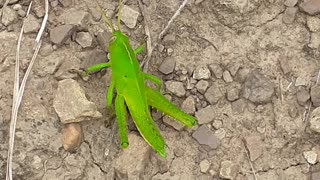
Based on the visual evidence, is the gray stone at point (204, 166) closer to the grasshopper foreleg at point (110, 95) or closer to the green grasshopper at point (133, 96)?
the green grasshopper at point (133, 96)

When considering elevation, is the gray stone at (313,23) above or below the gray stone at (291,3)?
below

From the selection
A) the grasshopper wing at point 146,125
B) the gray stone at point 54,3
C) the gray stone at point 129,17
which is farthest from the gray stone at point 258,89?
the gray stone at point 54,3

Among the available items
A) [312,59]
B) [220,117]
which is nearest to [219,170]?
[220,117]

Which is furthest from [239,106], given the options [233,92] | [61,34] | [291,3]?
[61,34]

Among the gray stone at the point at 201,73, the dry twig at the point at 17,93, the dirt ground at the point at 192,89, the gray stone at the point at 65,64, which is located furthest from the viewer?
the gray stone at the point at 201,73

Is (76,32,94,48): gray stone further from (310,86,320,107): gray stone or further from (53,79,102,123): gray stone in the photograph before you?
(310,86,320,107): gray stone

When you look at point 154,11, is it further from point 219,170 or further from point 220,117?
point 219,170
